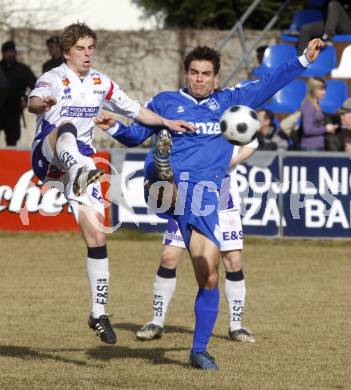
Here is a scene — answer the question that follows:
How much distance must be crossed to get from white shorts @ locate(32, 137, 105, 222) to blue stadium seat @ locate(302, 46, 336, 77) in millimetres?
13664

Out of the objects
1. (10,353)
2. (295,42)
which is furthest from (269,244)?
(10,353)

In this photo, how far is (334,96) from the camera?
2347 centimetres

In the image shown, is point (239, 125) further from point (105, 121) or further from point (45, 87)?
point (45, 87)

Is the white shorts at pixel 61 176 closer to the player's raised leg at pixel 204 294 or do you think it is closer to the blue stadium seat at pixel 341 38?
the player's raised leg at pixel 204 294

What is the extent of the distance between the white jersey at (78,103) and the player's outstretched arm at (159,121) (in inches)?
3.3

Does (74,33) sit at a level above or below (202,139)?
above

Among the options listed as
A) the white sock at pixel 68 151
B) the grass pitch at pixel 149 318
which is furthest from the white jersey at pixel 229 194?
the white sock at pixel 68 151

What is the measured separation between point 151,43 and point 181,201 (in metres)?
17.1

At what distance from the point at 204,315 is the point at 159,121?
1.56 meters

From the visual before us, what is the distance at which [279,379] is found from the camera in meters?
9.50

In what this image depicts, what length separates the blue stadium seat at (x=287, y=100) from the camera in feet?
76.1

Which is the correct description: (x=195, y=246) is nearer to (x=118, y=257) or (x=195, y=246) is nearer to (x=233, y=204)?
(x=233, y=204)

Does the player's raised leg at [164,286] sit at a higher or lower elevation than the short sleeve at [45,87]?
lower

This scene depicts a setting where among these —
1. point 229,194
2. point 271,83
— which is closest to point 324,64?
point 229,194
